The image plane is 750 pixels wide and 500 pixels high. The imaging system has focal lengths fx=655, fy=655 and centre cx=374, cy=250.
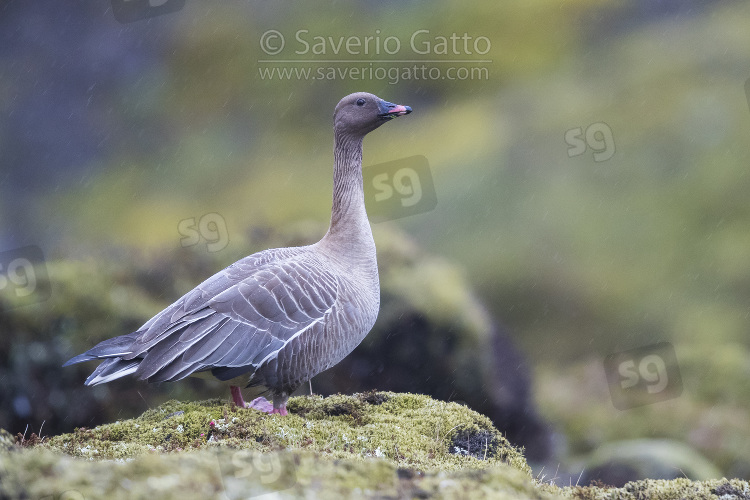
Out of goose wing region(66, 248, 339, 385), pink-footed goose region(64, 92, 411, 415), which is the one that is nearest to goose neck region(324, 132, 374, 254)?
pink-footed goose region(64, 92, 411, 415)

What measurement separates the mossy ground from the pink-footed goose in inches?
15.4

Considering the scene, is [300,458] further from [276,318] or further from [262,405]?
[262,405]

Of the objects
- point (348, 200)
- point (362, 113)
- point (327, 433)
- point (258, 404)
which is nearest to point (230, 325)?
point (258, 404)

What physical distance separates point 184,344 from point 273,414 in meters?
0.84

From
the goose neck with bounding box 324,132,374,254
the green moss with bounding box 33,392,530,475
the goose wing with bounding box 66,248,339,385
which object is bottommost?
the green moss with bounding box 33,392,530,475

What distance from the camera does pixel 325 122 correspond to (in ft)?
29.6

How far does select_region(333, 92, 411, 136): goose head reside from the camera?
18.3 feet

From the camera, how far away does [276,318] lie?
4.90 metres

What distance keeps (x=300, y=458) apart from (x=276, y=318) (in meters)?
2.58

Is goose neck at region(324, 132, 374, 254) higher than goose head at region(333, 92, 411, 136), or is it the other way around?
goose head at region(333, 92, 411, 136)

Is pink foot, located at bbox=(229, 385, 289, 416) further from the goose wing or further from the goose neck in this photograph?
the goose neck

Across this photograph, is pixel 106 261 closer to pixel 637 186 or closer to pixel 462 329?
pixel 462 329

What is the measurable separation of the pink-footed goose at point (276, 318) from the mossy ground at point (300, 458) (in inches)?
15.4

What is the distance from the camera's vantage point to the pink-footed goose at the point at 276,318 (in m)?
4.58
